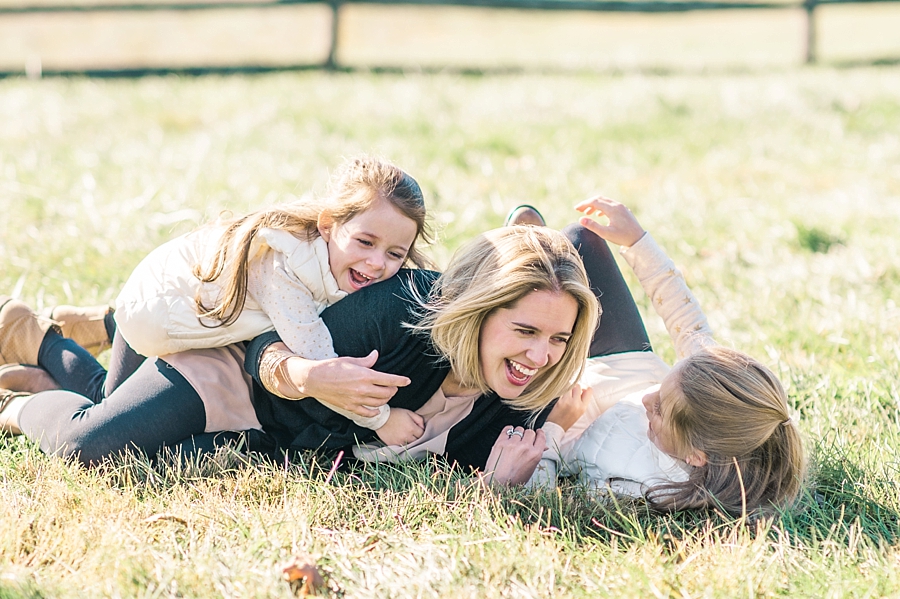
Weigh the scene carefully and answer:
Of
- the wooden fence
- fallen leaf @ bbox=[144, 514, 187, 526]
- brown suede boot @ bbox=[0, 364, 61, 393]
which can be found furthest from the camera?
the wooden fence

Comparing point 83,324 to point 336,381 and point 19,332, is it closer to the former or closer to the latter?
point 19,332

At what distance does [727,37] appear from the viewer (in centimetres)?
1636

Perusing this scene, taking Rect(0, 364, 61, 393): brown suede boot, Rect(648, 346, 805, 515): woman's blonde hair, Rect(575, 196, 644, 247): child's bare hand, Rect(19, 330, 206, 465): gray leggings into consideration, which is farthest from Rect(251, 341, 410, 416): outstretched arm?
Rect(0, 364, 61, 393): brown suede boot

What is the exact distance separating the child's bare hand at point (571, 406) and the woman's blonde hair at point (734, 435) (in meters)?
0.49

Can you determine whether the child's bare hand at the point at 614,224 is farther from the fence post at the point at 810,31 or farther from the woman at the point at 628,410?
the fence post at the point at 810,31

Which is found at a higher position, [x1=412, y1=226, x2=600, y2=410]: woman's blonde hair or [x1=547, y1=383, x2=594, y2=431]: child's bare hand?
[x1=412, y1=226, x2=600, y2=410]: woman's blonde hair

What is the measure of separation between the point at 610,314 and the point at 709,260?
6.53ft

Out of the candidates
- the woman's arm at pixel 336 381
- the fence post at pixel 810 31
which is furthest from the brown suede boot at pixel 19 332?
the fence post at pixel 810 31

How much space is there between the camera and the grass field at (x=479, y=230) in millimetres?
2330

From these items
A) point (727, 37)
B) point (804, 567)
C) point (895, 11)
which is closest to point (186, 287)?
point (804, 567)

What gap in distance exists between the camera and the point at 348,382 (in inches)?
102

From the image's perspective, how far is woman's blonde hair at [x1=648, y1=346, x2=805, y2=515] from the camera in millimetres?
2660

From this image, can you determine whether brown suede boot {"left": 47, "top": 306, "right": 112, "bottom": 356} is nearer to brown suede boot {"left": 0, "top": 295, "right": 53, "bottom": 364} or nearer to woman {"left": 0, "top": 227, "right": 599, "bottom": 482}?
brown suede boot {"left": 0, "top": 295, "right": 53, "bottom": 364}

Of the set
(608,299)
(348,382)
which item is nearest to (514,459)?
(348,382)
